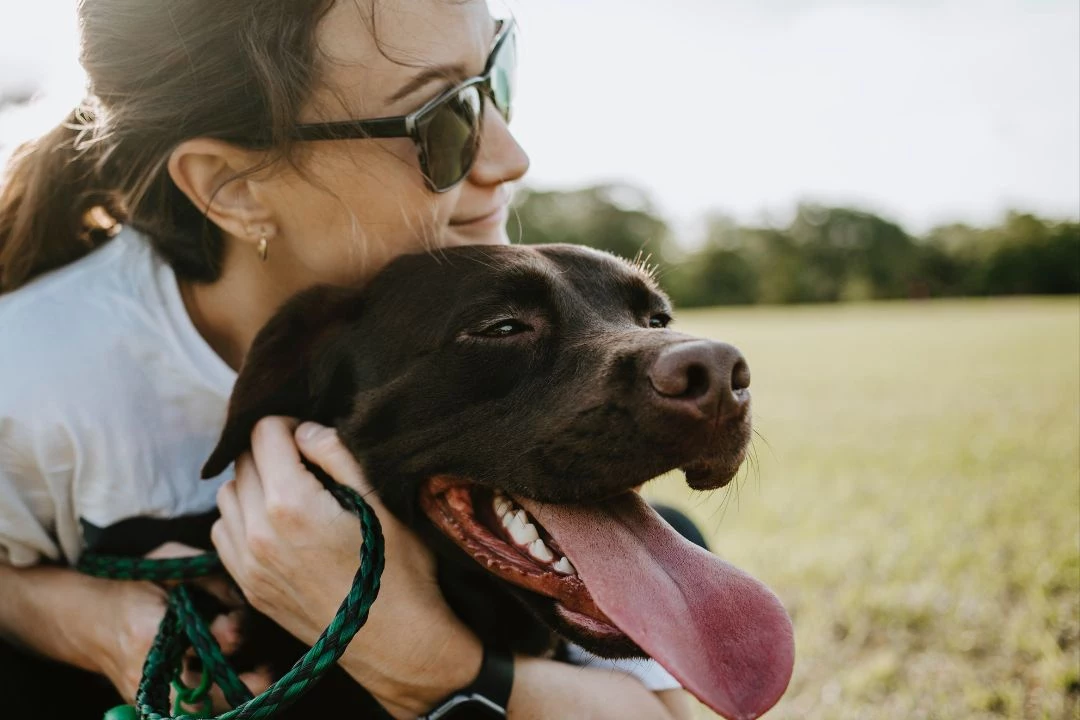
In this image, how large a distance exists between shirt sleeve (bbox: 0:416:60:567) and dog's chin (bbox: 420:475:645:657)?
112 centimetres

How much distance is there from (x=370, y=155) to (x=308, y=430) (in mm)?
834

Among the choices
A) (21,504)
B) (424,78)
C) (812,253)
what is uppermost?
(424,78)

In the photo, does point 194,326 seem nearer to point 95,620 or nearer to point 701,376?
point 95,620

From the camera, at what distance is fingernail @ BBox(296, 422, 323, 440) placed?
2.42m

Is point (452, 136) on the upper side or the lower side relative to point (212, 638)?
upper

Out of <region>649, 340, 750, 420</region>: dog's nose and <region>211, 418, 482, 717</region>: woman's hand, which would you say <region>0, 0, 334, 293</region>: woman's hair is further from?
<region>649, 340, 750, 420</region>: dog's nose

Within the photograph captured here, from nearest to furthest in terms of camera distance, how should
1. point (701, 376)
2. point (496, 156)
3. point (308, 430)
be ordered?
1. point (701, 376)
2. point (308, 430)
3. point (496, 156)

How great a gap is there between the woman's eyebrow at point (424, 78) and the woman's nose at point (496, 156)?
0.96 feet

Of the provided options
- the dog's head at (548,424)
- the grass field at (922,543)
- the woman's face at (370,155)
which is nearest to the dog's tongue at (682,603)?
the dog's head at (548,424)

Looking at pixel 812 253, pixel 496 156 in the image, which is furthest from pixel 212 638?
pixel 812 253

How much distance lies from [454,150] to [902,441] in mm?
7169

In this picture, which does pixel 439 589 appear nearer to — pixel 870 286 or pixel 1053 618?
pixel 1053 618

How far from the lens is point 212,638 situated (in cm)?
223

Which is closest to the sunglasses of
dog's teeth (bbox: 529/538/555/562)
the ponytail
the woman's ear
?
the woman's ear
